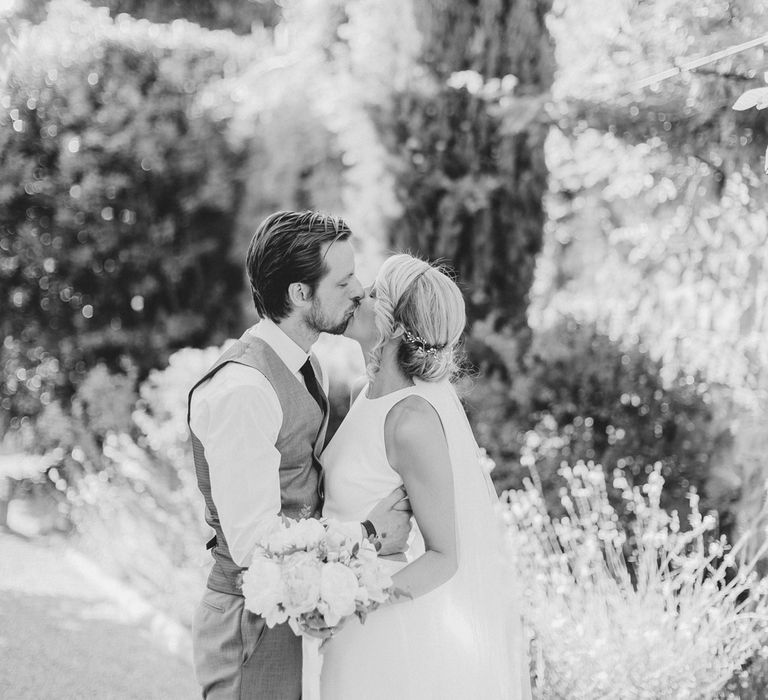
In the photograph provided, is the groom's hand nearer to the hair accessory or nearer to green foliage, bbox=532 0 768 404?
the hair accessory

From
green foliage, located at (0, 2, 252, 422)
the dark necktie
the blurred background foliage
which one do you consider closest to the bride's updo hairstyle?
the dark necktie

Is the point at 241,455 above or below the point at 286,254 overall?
below

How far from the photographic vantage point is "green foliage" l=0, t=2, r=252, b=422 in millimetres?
6887

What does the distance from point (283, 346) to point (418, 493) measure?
1.73ft

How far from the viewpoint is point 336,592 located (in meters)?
1.93

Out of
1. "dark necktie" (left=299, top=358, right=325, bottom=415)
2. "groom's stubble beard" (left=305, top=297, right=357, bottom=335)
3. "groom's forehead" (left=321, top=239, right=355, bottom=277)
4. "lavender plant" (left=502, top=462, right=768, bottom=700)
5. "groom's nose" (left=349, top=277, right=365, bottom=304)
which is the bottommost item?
"lavender plant" (left=502, top=462, right=768, bottom=700)

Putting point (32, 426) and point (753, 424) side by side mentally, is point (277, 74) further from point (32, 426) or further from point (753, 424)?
point (753, 424)

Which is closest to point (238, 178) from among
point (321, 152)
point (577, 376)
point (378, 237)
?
point (321, 152)

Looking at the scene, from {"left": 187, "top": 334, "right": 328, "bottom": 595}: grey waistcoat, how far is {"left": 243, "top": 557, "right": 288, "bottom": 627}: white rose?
25 cm

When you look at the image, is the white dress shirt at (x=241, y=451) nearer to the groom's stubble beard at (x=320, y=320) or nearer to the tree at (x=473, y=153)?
the groom's stubble beard at (x=320, y=320)

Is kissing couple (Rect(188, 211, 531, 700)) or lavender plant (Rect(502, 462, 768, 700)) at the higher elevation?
kissing couple (Rect(188, 211, 531, 700))

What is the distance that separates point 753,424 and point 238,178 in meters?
5.04

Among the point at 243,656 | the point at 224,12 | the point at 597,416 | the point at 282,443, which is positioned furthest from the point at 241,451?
the point at 224,12

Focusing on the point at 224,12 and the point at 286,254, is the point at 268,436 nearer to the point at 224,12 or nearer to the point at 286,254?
the point at 286,254
